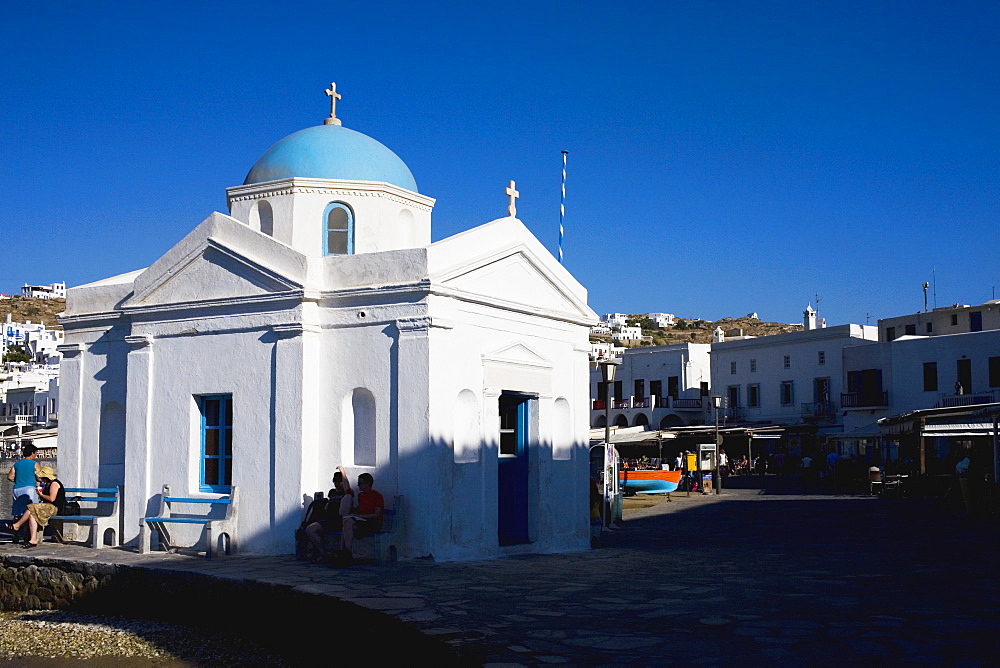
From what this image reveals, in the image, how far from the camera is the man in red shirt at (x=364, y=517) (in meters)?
11.2

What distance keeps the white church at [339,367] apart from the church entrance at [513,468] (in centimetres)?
2

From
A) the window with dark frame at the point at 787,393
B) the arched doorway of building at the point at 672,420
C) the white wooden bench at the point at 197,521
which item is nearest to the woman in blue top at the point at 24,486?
the white wooden bench at the point at 197,521

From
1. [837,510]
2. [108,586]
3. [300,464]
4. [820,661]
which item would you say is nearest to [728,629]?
[820,661]

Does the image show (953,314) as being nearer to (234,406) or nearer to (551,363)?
(551,363)

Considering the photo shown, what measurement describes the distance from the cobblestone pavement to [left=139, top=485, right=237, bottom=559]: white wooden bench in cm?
33

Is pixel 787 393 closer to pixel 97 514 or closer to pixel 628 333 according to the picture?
pixel 97 514

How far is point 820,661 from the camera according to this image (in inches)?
249

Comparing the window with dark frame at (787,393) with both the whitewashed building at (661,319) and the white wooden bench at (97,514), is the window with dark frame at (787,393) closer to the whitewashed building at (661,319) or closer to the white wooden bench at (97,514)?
the white wooden bench at (97,514)

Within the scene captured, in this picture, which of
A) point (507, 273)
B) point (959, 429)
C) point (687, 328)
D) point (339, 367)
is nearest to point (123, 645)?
point (339, 367)

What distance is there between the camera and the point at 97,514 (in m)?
14.1

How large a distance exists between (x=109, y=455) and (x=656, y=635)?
9749mm

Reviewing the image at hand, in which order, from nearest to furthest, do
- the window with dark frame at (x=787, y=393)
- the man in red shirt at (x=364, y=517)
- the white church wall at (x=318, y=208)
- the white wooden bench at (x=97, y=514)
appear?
1. the man in red shirt at (x=364, y=517)
2. the white wooden bench at (x=97, y=514)
3. the white church wall at (x=318, y=208)
4. the window with dark frame at (x=787, y=393)

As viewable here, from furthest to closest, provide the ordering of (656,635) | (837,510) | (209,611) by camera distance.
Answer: (837,510), (209,611), (656,635)

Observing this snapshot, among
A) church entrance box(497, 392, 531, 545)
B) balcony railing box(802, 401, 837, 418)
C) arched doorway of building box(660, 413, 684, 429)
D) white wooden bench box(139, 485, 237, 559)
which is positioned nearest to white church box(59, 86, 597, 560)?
church entrance box(497, 392, 531, 545)
